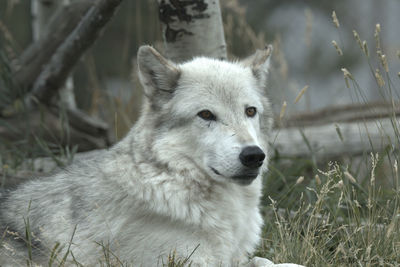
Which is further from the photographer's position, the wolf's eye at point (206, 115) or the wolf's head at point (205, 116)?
the wolf's eye at point (206, 115)

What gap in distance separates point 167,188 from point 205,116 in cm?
53

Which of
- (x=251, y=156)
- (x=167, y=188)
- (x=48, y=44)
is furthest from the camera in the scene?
(x=48, y=44)

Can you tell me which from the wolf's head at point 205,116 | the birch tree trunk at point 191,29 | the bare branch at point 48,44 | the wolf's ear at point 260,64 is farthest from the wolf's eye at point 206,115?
the bare branch at point 48,44

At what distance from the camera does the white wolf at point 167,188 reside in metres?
3.04

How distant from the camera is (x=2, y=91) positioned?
565 centimetres

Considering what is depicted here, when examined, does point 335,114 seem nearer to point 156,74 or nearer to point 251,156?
point 156,74

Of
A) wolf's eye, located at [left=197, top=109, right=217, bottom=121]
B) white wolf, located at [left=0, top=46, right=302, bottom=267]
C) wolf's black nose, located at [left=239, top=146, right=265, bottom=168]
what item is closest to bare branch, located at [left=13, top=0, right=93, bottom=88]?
white wolf, located at [left=0, top=46, right=302, bottom=267]

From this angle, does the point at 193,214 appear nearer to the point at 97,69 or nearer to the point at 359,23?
the point at 97,69

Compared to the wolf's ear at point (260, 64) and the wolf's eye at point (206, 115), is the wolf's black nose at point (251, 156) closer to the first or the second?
the wolf's eye at point (206, 115)

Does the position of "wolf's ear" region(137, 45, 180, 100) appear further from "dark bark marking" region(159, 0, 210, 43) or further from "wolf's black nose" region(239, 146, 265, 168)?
"dark bark marking" region(159, 0, 210, 43)

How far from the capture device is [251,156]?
297cm

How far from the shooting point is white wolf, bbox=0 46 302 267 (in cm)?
304

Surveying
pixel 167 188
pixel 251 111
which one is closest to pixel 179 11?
pixel 251 111

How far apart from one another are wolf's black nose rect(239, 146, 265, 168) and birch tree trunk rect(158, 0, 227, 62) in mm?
1667
